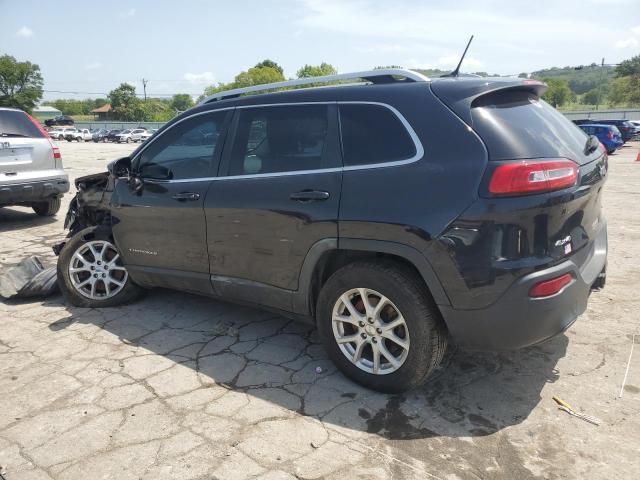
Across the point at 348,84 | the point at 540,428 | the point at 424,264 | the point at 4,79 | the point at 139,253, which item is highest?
the point at 4,79

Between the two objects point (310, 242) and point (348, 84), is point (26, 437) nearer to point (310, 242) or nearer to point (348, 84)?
point (310, 242)

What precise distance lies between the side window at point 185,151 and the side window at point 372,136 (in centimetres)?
112

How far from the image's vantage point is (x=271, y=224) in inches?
130

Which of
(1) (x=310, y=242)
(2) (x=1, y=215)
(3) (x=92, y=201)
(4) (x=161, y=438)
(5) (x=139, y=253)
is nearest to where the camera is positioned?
(4) (x=161, y=438)

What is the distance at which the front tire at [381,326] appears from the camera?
9.25ft

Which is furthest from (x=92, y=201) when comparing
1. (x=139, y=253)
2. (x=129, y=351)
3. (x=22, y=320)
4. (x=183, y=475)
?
(x=183, y=475)

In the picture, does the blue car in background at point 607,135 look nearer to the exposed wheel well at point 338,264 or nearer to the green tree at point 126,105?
the exposed wheel well at point 338,264

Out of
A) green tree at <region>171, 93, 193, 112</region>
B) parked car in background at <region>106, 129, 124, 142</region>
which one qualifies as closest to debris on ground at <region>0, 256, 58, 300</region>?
parked car in background at <region>106, 129, 124, 142</region>

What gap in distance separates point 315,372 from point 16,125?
6.69 meters

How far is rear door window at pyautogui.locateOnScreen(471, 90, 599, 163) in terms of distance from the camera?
260cm

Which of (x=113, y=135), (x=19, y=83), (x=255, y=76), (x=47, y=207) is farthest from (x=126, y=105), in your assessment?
(x=47, y=207)

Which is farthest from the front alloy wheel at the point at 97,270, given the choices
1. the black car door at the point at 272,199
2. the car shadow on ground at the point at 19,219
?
the car shadow on ground at the point at 19,219

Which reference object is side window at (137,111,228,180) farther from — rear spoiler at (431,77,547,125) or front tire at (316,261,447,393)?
rear spoiler at (431,77,547,125)

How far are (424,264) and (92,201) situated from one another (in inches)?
133
